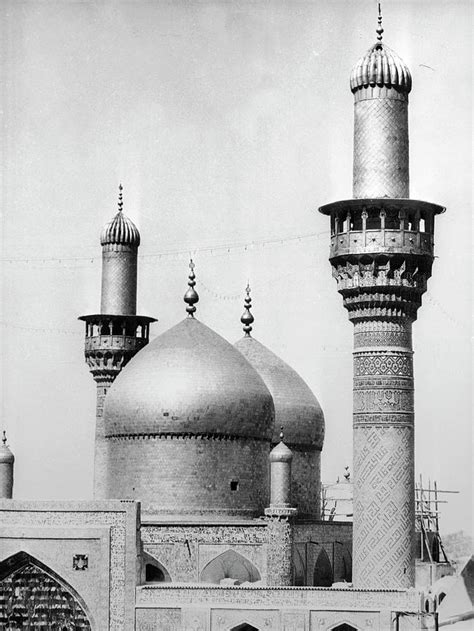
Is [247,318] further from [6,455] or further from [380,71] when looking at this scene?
[380,71]

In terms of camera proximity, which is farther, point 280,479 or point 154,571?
point 154,571

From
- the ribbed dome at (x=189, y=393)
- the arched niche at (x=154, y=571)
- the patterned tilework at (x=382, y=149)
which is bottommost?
the arched niche at (x=154, y=571)

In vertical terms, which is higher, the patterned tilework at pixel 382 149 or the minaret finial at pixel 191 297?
the patterned tilework at pixel 382 149

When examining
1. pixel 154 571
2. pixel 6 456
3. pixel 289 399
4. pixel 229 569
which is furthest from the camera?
pixel 289 399

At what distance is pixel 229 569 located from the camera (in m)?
20.5

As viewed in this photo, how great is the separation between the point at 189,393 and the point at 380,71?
573 centimetres

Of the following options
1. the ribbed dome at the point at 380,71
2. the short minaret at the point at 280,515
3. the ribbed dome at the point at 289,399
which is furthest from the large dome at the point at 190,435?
the ribbed dome at the point at 380,71

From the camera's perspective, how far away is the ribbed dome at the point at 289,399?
23.7m

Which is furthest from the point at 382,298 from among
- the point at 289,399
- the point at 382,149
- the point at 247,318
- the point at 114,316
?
the point at 114,316

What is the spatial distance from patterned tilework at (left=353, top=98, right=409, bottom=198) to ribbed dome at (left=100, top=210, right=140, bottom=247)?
7.37 m

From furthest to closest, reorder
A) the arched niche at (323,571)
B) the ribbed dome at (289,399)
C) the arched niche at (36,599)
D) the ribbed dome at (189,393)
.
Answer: the ribbed dome at (289,399)
the arched niche at (323,571)
the ribbed dome at (189,393)
the arched niche at (36,599)

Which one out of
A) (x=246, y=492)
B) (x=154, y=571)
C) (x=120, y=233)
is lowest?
(x=154, y=571)

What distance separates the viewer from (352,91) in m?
18.5

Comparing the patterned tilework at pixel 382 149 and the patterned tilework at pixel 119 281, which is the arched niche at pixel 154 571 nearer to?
the patterned tilework at pixel 119 281
